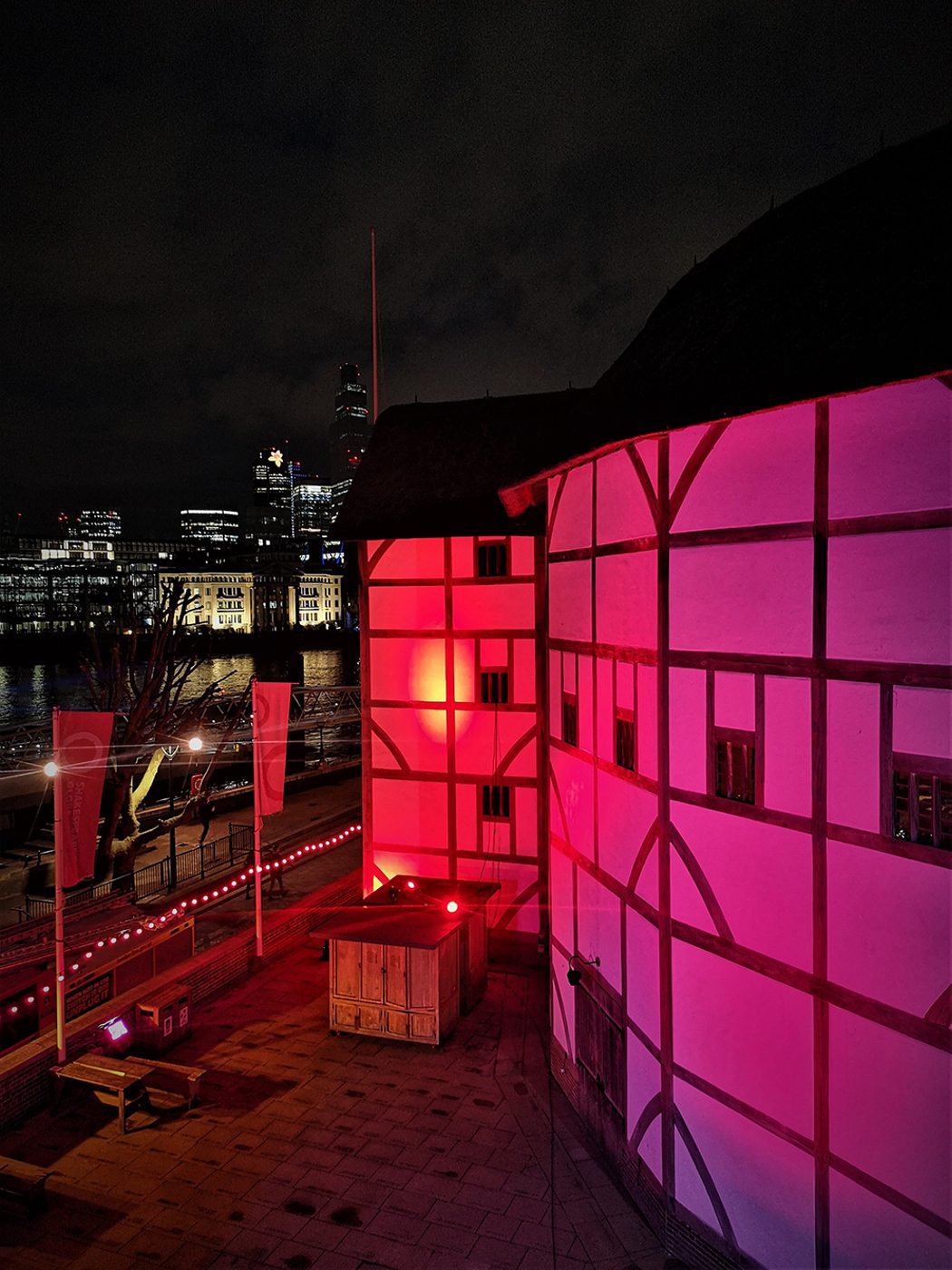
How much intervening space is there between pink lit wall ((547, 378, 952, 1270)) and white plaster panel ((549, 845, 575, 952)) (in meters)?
1.30

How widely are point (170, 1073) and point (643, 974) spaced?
663cm

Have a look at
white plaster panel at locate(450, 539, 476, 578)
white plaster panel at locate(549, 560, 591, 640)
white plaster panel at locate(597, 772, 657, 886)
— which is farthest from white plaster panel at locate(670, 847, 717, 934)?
white plaster panel at locate(450, 539, 476, 578)

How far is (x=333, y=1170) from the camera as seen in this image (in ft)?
29.3

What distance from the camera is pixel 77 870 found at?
10.6 meters

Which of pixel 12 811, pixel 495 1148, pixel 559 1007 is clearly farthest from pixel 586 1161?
pixel 12 811

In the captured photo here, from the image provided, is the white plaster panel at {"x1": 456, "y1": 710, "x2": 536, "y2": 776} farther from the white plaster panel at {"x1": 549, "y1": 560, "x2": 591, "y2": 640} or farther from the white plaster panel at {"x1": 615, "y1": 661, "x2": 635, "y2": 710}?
the white plaster panel at {"x1": 615, "y1": 661, "x2": 635, "y2": 710}

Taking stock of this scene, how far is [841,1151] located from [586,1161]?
4.00 m

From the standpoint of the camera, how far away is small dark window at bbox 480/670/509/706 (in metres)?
14.7

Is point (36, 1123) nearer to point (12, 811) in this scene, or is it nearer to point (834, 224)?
point (12, 811)

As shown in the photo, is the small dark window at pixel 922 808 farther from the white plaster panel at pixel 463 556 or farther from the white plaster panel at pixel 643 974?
the white plaster panel at pixel 463 556

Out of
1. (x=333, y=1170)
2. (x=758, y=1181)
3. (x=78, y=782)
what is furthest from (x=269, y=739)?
(x=758, y=1181)

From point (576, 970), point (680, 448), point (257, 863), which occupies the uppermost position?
point (680, 448)

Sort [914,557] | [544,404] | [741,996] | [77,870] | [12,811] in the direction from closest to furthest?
[914,557] < [741,996] < [77,870] < [544,404] < [12,811]

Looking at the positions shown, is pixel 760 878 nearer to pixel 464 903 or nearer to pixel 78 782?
pixel 464 903
